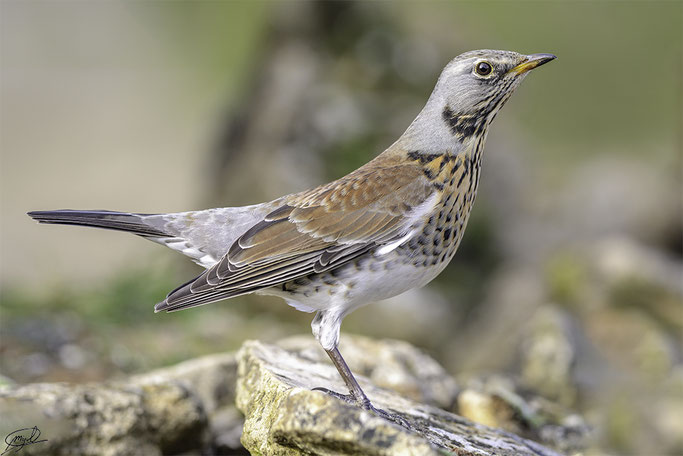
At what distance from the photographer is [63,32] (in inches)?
1198

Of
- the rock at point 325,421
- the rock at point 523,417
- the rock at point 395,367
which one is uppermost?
the rock at point 395,367

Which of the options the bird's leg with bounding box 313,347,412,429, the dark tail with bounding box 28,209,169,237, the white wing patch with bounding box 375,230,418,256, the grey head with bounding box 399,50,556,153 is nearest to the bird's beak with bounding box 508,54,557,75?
the grey head with bounding box 399,50,556,153

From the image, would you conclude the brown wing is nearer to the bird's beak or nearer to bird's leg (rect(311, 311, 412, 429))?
bird's leg (rect(311, 311, 412, 429))

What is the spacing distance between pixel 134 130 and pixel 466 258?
50.8 feet

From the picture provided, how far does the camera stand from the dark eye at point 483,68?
215 inches

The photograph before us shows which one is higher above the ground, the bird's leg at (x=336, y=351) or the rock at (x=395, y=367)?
the rock at (x=395, y=367)

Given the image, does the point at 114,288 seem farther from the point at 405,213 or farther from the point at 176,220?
the point at 405,213

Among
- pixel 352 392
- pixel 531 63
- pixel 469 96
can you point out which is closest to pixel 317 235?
pixel 352 392

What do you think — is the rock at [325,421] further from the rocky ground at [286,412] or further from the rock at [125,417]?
the rock at [125,417]

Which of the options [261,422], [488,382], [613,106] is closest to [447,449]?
[261,422]

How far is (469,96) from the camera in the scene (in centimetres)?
551

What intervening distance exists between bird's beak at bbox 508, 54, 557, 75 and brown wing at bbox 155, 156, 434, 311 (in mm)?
995

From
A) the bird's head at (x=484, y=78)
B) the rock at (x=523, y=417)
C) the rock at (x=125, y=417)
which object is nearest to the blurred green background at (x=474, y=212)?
the rock at (x=523, y=417)

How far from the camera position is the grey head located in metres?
5.44
